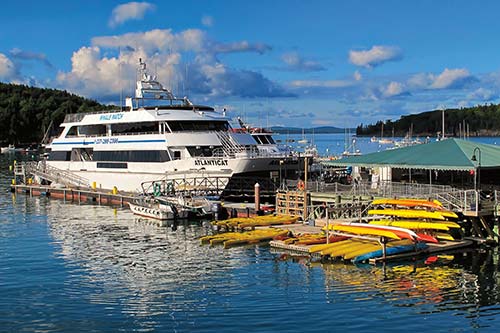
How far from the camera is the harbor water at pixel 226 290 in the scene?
722 inches

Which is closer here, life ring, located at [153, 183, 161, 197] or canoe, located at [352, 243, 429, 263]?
canoe, located at [352, 243, 429, 263]

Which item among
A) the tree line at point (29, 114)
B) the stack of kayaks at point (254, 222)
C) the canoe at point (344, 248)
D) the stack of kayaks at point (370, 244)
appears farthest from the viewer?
the tree line at point (29, 114)

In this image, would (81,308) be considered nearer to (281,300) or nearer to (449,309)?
(281,300)

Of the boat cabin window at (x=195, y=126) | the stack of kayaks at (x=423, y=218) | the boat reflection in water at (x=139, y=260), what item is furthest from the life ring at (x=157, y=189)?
the stack of kayaks at (x=423, y=218)

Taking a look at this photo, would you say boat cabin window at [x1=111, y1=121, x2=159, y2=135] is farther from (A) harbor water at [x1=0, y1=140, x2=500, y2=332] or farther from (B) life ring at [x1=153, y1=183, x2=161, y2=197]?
(A) harbor water at [x1=0, y1=140, x2=500, y2=332]

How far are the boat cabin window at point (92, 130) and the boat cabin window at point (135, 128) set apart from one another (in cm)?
246

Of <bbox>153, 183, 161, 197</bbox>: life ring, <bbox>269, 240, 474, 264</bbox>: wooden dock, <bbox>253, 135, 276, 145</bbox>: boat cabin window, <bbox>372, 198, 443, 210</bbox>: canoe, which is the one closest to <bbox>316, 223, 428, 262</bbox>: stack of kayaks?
<bbox>269, 240, 474, 264</bbox>: wooden dock

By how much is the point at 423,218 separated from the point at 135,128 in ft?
86.8

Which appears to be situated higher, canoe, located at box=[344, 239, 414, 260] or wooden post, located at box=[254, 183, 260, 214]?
wooden post, located at box=[254, 183, 260, 214]

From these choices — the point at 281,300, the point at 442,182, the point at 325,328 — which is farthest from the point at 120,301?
the point at 442,182

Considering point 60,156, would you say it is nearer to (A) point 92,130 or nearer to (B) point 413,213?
(A) point 92,130

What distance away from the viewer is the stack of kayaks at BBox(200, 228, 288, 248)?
98.0ft

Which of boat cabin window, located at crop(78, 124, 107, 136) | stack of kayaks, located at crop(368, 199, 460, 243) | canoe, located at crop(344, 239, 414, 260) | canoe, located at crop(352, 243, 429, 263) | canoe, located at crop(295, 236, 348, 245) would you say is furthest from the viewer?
boat cabin window, located at crop(78, 124, 107, 136)

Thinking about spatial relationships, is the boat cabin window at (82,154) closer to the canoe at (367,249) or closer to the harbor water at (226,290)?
the harbor water at (226,290)
